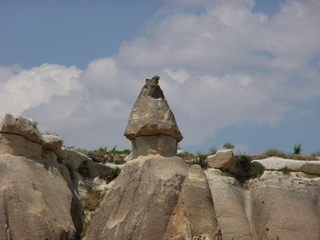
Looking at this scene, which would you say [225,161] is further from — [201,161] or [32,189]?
[32,189]

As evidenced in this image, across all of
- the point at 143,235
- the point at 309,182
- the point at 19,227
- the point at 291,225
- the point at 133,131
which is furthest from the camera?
the point at 309,182

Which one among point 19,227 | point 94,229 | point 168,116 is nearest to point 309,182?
point 168,116

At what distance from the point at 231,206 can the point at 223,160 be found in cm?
232

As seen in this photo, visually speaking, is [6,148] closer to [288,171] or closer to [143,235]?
[143,235]

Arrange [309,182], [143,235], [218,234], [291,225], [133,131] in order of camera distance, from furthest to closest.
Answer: [309,182] < [291,225] < [133,131] < [143,235] < [218,234]

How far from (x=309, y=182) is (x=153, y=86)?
6869mm

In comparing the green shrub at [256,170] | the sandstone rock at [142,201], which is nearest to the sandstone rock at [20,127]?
the sandstone rock at [142,201]

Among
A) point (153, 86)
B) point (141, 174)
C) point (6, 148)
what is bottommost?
point (141, 174)

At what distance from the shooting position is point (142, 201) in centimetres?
1561

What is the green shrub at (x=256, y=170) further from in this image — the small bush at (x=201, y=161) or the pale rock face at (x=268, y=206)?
the small bush at (x=201, y=161)

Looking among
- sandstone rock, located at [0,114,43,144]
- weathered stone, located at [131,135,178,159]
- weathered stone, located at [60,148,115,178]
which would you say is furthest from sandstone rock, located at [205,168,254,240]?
sandstone rock, located at [0,114,43,144]

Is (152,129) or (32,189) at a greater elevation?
(152,129)

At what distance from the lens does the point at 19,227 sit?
16.1 m

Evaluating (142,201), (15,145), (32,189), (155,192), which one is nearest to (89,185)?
(15,145)
